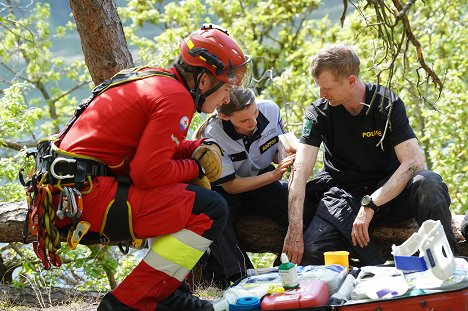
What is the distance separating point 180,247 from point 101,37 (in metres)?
2.55

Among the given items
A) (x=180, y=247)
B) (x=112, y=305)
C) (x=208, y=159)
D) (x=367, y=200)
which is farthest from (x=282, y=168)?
(x=112, y=305)

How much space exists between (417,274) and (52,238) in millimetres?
1809

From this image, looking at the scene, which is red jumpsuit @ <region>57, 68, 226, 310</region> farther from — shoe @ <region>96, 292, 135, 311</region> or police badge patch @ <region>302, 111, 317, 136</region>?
police badge patch @ <region>302, 111, 317, 136</region>

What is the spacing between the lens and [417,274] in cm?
351

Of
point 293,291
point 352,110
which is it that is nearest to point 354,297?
point 293,291

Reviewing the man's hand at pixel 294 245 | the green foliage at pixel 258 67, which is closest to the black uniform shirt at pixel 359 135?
the man's hand at pixel 294 245

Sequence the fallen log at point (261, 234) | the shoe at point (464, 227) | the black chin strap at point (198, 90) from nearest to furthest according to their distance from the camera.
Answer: the black chin strap at point (198, 90), the shoe at point (464, 227), the fallen log at point (261, 234)

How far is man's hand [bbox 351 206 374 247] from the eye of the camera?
466 centimetres

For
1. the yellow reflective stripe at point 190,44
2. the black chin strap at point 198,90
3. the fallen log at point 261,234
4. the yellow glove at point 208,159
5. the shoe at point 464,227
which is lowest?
the shoe at point 464,227

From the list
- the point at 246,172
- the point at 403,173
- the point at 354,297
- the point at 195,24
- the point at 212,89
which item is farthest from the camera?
the point at 195,24

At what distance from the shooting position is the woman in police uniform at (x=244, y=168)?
499 cm

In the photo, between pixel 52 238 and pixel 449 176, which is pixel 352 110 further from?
pixel 449 176

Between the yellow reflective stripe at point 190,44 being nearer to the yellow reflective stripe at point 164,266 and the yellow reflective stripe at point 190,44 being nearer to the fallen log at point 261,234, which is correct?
the yellow reflective stripe at point 164,266

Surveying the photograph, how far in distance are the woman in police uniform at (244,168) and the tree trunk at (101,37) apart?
1010 mm
